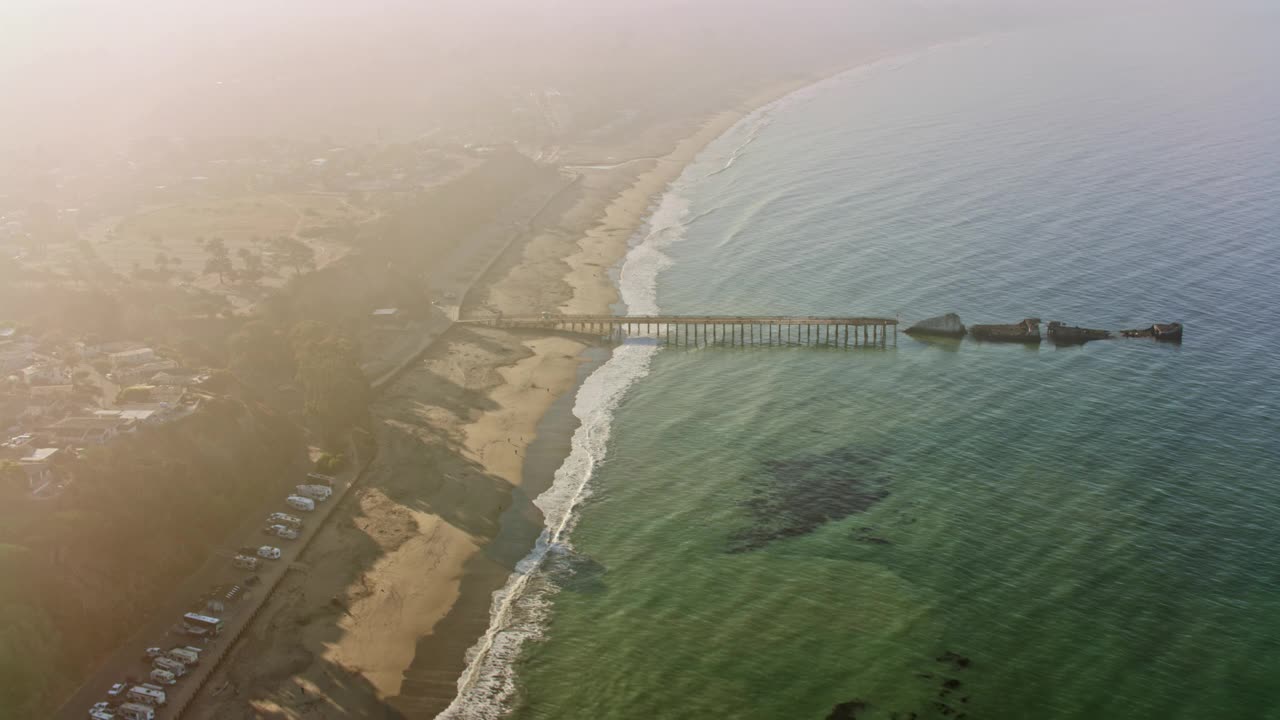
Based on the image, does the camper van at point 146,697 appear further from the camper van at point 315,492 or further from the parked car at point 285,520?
the camper van at point 315,492

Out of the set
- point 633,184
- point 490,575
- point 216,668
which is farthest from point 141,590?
point 633,184

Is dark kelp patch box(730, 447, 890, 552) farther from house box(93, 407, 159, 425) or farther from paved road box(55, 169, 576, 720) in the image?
house box(93, 407, 159, 425)

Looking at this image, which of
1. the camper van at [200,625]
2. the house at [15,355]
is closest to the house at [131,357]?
the house at [15,355]

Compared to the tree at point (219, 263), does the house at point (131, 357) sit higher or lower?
lower

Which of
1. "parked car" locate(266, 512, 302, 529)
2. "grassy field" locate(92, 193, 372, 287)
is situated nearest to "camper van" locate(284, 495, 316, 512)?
"parked car" locate(266, 512, 302, 529)

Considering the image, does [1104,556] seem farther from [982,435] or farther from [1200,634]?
[982,435]

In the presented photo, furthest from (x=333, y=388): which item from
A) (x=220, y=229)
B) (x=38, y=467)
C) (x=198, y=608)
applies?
(x=220, y=229)
